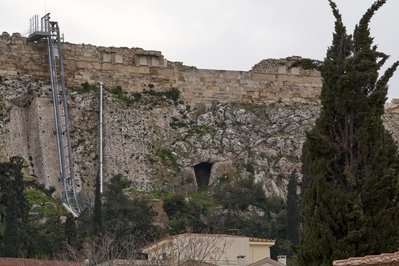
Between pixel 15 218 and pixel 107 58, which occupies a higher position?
pixel 107 58

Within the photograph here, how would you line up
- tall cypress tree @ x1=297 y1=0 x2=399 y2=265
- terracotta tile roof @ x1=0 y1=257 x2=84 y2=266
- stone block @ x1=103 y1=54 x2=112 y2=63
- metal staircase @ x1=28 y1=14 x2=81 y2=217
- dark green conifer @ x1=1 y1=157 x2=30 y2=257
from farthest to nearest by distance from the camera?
1. stone block @ x1=103 y1=54 x2=112 y2=63
2. metal staircase @ x1=28 y1=14 x2=81 y2=217
3. dark green conifer @ x1=1 y1=157 x2=30 y2=257
4. terracotta tile roof @ x1=0 y1=257 x2=84 y2=266
5. tall cypress tree @ x1=297 y1=0 x2=399 y2=265

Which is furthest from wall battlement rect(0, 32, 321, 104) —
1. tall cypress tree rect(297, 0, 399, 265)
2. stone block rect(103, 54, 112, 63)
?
tall cypress tree rect(297, 0, 399, 265)

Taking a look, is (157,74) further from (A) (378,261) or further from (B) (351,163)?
(A) (378,261)

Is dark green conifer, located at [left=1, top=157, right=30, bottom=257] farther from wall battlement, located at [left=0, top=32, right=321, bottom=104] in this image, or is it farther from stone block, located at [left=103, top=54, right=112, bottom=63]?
stone block, located at [left=103, top=54, right=112, bottom=63]

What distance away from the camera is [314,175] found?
34219 millimetres

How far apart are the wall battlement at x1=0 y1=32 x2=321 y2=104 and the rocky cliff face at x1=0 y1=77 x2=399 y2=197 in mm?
659

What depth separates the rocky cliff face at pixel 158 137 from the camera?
75.8 m

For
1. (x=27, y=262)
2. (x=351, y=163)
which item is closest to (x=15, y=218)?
(x=27, y=262)

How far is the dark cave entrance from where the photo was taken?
258 ft

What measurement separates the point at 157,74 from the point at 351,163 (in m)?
47.7

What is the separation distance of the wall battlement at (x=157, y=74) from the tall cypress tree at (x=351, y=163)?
4288cm

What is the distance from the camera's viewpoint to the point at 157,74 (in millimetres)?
81375

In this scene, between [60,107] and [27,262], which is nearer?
[27,262]

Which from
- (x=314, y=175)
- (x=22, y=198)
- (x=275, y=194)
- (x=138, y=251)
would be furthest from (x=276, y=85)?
(x=314, y=175)
